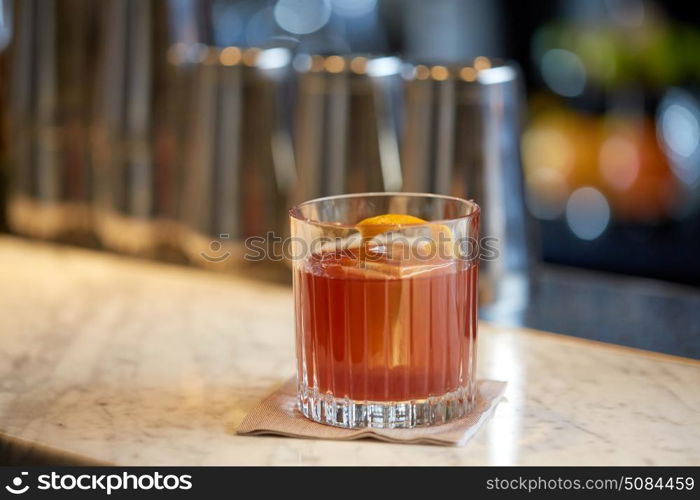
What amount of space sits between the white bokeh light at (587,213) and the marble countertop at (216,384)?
1393 millimetres

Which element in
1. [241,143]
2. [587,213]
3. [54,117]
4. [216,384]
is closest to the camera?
[216,384]

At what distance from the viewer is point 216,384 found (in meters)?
1.02

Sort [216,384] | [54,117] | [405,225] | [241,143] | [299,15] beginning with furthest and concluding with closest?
[299,15], [54,117], [241,143], [216,384], [405,225]

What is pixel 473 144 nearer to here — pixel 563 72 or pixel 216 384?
pixel 216 384

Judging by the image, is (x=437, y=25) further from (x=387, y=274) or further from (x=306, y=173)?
(x=387, y=274)

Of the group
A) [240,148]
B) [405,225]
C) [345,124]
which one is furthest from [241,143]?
[405,225]

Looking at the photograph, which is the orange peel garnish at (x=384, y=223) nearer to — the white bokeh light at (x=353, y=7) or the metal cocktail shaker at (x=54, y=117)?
the metal cocktail shaker at (x=54, y=117)

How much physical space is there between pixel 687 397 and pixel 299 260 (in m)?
0.37

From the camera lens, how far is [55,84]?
1.63 m

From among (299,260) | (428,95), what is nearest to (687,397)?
(299,260)

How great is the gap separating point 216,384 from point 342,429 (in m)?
0.19

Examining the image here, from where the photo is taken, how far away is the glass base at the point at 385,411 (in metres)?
0.89

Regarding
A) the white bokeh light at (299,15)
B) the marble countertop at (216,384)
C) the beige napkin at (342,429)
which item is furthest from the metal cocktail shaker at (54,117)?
the white bokeh light at (299,15)

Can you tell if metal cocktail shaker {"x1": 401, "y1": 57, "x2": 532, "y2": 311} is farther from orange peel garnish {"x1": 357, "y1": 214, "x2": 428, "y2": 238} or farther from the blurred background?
orange peel garnish {"x1": 357, "y1": 214, "x2": 428, "y2": 238}
